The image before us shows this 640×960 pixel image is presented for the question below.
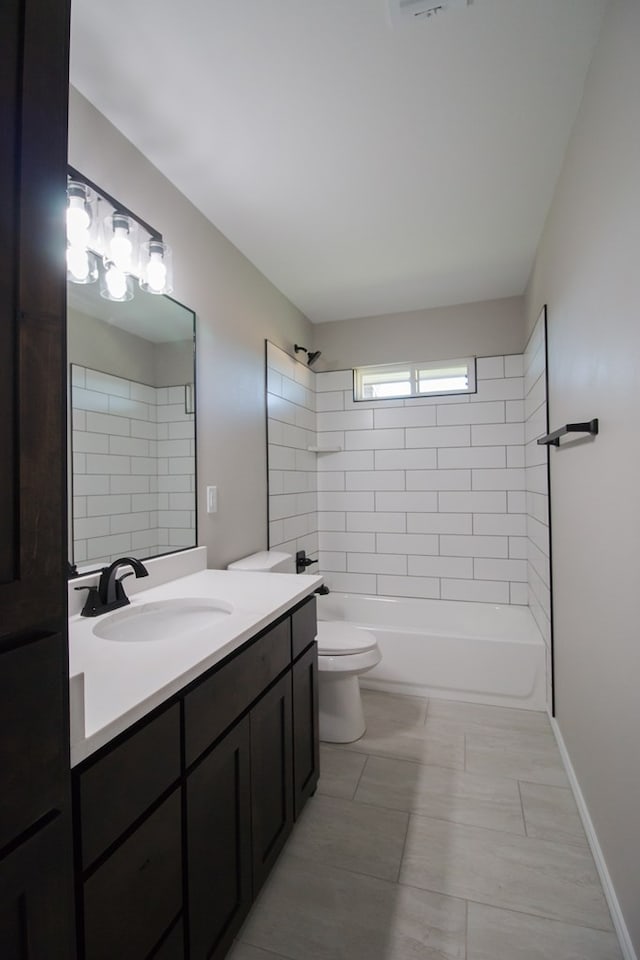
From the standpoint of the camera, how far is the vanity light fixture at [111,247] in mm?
1367

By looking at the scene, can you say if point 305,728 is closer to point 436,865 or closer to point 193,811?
point 436,865

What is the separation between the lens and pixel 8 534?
0.56 m

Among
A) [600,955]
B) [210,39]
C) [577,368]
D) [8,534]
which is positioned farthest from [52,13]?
[600,955]

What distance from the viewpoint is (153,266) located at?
1.68 m

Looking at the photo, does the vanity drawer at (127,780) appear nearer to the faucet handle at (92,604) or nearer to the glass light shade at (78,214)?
the faucet handle at (92,604)

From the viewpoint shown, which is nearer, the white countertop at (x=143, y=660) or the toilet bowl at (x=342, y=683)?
the white countertop at (x=143, y=660)

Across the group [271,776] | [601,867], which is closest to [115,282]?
[271,776]

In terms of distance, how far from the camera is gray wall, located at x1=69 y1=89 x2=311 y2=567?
155 cm

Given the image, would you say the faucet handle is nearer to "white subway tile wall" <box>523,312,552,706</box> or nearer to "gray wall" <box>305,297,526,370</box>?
"white subway tile wall" <box>523,312,552,706</box>

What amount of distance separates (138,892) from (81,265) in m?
1.60

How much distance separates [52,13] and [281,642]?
4.70 ft

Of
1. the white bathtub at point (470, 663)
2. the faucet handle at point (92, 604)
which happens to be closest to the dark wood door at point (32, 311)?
the faucet handle at point (92, 604)

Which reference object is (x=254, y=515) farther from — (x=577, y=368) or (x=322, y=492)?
(x=577, y=368)

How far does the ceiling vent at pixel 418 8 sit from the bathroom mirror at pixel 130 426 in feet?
3.76
